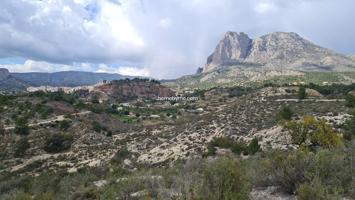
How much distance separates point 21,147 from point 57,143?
186 inches

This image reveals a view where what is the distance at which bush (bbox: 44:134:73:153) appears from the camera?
51.6 meters

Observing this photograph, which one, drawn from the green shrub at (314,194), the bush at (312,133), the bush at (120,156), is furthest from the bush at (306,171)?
the bush at (120,156)

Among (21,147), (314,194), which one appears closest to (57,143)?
(21,147)

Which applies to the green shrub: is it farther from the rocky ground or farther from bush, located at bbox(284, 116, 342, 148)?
the rocky ground

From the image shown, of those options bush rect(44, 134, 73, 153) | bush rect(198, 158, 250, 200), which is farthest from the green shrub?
bush rect(44, 134, 73, 153)

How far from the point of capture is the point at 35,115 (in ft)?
247

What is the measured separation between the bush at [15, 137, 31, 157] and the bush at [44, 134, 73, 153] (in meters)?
2.61

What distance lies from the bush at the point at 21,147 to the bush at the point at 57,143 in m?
2.61

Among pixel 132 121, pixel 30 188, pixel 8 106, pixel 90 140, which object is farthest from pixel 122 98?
pixel 30 188

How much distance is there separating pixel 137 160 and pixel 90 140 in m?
25.0

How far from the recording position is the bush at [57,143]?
51.6 meters

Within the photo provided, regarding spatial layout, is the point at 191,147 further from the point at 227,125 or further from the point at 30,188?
the point at 30,188

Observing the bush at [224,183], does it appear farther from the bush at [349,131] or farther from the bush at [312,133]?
the bush at [349,131]

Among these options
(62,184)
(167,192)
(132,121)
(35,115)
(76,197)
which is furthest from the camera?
(132,121)
